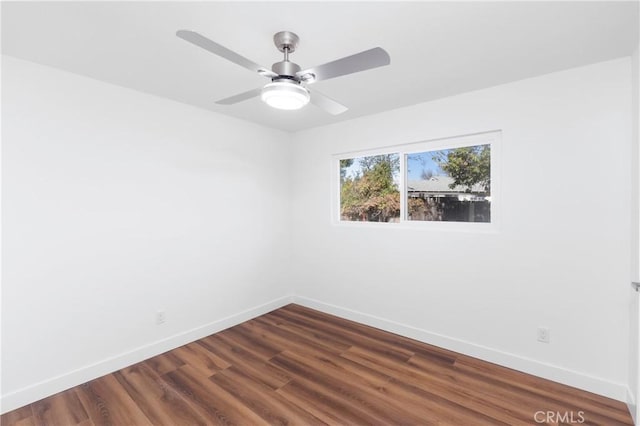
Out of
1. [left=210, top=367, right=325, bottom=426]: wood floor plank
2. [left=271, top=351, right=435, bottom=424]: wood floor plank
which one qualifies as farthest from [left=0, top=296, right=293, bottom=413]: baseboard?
[left=271, top=351, right=435, bottom=424]: wood floor plank

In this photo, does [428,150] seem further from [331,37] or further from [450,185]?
[331,37]

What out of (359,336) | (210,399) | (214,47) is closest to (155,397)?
(210,399)

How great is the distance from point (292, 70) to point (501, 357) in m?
2.70

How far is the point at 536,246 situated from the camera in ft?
7.65

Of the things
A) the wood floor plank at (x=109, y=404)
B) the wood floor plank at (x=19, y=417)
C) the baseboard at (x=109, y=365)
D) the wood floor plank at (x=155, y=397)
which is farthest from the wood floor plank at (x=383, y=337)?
the wood floor plank at (x=19, y=417)

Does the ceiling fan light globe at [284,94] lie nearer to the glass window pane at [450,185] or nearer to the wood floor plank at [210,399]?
the glass window pane at [450,185]

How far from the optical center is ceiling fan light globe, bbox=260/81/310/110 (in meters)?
1.56

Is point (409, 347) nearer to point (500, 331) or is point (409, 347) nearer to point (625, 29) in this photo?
point (500, 331)

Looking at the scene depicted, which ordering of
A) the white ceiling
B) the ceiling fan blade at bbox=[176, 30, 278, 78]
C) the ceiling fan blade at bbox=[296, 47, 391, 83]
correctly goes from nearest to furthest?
the ceiling fan blade at bbox=[176, 30, 278, 78], the ceiling fan blade at bbox=[296, 47, 391, 83], the white ceiling

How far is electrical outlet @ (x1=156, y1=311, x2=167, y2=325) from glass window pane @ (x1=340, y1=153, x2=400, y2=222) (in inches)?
84.4

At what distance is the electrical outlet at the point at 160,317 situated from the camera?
2736 mm

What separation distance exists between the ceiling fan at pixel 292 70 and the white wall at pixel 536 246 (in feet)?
5.24

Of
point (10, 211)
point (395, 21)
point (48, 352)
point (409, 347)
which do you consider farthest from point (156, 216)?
point (409, 347)

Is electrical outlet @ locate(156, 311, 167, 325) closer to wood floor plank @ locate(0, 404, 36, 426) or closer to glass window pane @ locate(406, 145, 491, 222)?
wood floor plank @ locate(0, 404, 36, 426)
